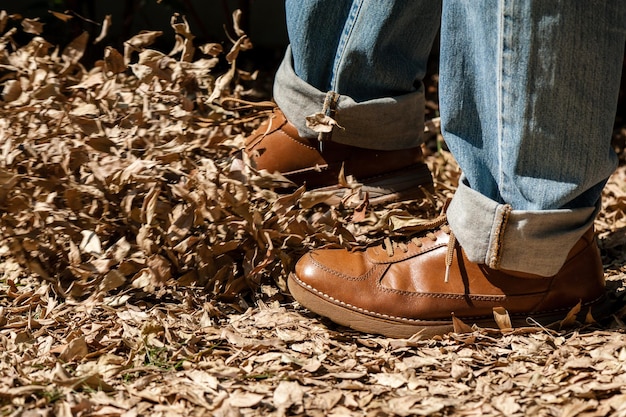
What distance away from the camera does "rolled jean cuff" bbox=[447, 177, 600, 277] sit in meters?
1.71

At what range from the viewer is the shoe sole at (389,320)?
74.6 inches

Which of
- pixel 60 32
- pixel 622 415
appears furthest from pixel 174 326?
pixel 60 32

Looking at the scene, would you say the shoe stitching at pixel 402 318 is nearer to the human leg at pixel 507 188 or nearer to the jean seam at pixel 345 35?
the human leg at pixel 507 188

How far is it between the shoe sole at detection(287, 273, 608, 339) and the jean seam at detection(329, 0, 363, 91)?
64 centimetres

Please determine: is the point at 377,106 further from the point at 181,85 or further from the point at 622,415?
the point at 622,415

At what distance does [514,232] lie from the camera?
1733 mm

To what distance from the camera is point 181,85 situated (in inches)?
103

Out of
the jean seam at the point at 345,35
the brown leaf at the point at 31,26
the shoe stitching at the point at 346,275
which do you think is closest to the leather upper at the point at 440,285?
the shoe stitching at the point at 346,275

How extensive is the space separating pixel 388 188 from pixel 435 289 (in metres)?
0.60

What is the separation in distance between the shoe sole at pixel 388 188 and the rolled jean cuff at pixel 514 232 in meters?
0.56

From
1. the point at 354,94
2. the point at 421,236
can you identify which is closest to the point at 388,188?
the point at 354,94

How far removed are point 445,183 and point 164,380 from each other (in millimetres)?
1484

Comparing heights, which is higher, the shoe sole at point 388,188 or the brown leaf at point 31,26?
the brown leaf at point 31,26

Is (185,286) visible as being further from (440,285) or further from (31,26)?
(31,26)
